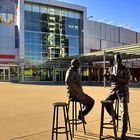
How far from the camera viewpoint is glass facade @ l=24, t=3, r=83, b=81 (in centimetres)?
5184

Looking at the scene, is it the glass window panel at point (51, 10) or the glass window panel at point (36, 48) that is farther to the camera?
the glass window panel at point (51, 10)

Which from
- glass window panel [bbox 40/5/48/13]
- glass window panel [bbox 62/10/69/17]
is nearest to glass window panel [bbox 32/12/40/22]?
glass window panel [bbox 40/5/48/13]

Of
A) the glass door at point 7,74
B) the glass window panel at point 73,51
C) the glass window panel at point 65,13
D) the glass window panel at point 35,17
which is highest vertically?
the glass window panel at point 65,13

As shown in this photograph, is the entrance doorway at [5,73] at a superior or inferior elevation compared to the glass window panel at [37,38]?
inferior

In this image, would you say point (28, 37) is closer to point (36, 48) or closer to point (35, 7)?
point (36, 48)

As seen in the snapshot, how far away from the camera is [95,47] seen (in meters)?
61.0

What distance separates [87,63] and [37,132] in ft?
147

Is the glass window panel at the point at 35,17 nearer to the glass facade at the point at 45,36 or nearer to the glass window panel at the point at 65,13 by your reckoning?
the glass facade at the point at 45,36

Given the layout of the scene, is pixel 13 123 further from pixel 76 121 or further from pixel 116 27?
pixel 116 27

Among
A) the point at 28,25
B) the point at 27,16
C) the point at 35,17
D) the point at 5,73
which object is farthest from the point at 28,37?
the point at 5,73

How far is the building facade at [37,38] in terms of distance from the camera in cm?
5134

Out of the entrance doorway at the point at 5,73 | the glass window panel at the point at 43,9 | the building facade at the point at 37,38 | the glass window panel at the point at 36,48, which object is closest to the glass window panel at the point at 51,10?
the building facade at the point at 37,38

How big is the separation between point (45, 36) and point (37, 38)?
1461 mm

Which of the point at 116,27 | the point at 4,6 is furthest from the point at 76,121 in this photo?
the point at 116,27
